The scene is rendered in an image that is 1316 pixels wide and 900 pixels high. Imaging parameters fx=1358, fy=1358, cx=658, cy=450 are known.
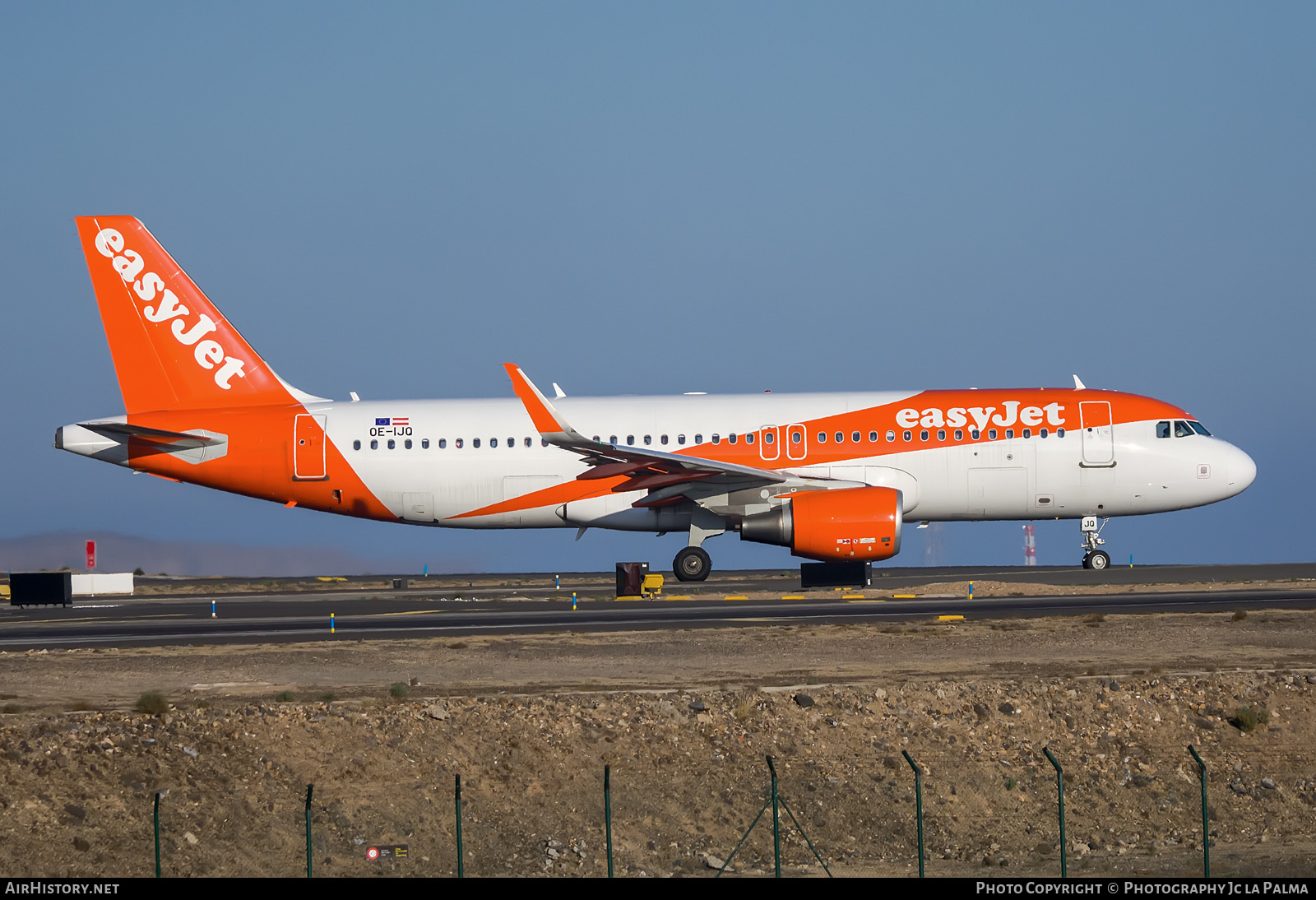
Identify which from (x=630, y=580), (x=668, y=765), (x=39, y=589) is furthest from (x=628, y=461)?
(x=39, y=589)

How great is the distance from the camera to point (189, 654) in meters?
25.3

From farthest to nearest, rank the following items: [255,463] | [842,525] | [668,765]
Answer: [255,463] → [842,525] → [668,765]

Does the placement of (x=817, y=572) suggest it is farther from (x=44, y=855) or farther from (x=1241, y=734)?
(x=44, y=855)

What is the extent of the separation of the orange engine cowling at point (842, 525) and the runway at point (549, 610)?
1.22 meters

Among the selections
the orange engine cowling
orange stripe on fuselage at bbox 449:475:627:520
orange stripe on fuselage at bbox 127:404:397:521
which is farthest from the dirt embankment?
orange stripe on fuselage at bbox 127:404:397:521

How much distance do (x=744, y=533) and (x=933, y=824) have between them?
55.3ft

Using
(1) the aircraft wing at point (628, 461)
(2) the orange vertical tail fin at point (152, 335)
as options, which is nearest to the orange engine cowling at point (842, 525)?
(1) the aircraft wing at point (628, 461)

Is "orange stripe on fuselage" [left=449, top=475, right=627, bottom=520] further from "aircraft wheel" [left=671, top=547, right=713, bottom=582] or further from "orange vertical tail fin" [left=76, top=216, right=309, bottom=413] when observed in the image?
"orange vertical tail fin" [left=76, top=216, right=309, bottom=413]

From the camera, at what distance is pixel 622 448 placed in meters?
35.9

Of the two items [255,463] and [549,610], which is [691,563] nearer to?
[549,610]

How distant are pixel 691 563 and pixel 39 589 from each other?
19338 mm

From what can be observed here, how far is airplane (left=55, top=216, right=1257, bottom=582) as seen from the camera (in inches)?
1407

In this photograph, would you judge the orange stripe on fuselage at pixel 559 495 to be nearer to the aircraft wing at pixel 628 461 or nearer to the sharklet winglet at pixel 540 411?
the aircraft wing at pixel 628 461

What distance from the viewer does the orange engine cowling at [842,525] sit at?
110 ft
